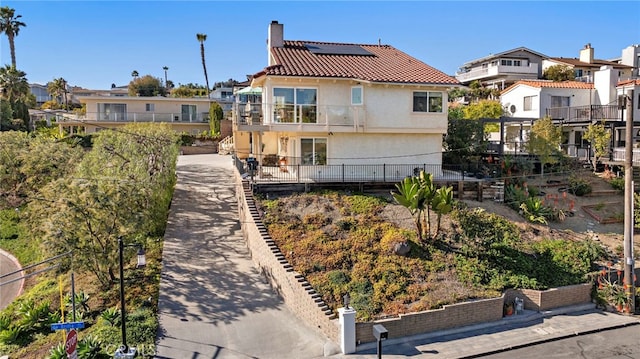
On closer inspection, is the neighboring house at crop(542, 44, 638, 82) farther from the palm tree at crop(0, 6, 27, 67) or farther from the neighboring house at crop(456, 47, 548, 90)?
the palm tree at crop(0, 6, 27, 67)

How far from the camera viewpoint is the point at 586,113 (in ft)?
108

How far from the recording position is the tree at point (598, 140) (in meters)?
28.4

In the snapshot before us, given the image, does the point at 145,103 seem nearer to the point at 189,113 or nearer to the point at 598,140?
the point at 189,113

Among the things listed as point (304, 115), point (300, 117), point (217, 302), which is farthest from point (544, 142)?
point (217, 302)

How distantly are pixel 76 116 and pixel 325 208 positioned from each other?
129 feet

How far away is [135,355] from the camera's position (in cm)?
1293

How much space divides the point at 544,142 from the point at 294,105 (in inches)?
562

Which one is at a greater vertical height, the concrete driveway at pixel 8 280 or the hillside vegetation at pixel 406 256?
the hillside vegetation at pixel 406 256

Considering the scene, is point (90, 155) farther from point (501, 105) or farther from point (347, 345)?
point (501, 105)

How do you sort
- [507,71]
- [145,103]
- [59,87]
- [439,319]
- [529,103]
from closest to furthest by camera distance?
[439,319]
[529,103]
[145,103]
[507,71]
[59,87]

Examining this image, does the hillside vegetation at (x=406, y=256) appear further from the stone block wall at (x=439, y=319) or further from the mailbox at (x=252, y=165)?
the mailbox at (x=252, y=165)

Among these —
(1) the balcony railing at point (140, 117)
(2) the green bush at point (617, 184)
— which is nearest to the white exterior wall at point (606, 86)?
(2) the green bush at point (617, 184)

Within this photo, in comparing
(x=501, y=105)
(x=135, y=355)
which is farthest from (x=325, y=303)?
(x=501, y=105)

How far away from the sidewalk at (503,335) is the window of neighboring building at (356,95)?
13001 millimetres
